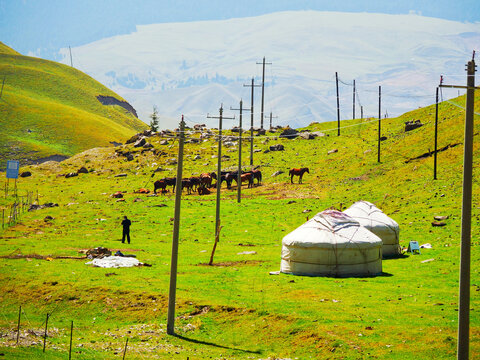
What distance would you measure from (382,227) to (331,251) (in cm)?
817

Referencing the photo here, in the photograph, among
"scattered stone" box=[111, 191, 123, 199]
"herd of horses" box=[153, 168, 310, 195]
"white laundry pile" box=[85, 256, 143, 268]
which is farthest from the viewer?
"herd of horses" box=[153, 168, 310, 195]

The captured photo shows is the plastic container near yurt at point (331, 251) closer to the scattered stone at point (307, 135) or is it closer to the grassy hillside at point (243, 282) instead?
the grassy hillside at point (243, 282)

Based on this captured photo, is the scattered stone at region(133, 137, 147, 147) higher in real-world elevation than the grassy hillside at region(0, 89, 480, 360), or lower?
higher

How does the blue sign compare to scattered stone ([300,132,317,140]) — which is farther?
scattered stone ([300,132,317,140])

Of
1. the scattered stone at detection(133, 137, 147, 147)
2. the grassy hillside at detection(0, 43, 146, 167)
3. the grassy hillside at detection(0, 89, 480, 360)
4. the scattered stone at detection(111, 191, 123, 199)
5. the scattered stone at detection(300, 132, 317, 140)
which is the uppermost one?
the grassy hillside at detection(0, 43, 146, 167)

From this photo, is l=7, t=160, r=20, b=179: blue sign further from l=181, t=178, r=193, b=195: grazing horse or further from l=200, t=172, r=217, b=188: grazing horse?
l=200, t=172, r=217, b=188: grazing horse

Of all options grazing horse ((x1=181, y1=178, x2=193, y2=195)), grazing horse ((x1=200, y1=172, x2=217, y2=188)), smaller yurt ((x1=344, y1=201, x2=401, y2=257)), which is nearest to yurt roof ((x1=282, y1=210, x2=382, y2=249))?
smaller yurt ((x1=344, y1=201, x2=401, y2=257))

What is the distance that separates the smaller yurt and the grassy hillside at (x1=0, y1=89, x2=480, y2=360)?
1.34m

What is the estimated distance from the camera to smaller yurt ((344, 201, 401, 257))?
36531 mm

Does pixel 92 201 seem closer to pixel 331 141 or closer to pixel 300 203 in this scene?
pixel 300 203

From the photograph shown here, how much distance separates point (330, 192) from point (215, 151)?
35.0 m

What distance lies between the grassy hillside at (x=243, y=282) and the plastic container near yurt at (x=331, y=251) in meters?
1.06

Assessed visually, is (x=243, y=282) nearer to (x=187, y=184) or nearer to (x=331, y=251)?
(x=331, y=251)

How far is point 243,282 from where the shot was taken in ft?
94.7
